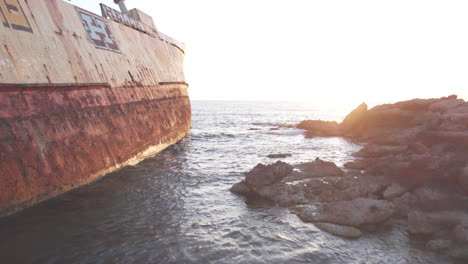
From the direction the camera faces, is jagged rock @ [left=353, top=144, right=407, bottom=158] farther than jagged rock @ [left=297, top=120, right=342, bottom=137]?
No

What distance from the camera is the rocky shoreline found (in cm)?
651

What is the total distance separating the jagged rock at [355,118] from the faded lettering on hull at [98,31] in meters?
20.0

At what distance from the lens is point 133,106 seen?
11.2 meters

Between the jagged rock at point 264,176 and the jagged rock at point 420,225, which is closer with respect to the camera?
the jagged rock at point 420,225

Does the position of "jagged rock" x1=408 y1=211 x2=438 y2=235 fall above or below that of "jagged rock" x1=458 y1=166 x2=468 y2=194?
below

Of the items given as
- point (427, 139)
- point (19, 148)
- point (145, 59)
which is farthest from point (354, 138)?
point (19, 148)

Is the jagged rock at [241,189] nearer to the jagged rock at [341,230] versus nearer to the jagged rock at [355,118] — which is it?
the jagged rock at [341,230]

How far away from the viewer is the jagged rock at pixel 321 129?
24.2 meters

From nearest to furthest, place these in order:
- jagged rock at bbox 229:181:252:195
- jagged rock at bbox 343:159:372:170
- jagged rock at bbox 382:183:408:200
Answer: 1. jagged rock at bbox 382:183:408:200
2. jagged rock at bbox 229:181:252:195
3. jagged rock at bbox 343:159:372:170

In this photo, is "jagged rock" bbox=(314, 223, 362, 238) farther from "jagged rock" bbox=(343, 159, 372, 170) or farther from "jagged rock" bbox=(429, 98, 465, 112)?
"jagged rock" bbox=(429, 98, 465, 112)

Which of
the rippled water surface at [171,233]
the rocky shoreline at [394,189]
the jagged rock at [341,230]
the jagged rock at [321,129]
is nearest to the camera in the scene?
the rippled water surface at [171,233]

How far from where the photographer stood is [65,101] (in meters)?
7.74

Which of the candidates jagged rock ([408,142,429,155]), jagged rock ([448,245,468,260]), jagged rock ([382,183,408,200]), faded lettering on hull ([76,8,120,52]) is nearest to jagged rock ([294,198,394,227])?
jagged rock ([382,183,408,200])

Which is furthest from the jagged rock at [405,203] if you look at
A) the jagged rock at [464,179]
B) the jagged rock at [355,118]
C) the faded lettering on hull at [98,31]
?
the jagged rock at [355,118]
